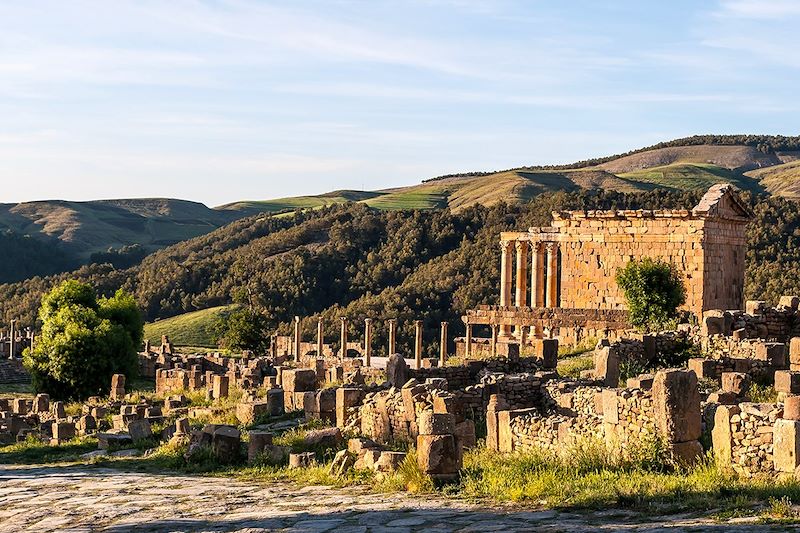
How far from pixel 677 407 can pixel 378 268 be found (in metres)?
73.8

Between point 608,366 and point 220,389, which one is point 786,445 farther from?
point 220,389

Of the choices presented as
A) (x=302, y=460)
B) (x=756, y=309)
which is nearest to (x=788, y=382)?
(x=302, y=460)

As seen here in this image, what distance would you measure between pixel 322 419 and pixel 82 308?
77.4ft

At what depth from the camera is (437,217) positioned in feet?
303

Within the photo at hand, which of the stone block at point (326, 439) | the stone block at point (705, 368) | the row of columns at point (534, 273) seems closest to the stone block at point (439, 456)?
the stone block at point (326, 439)

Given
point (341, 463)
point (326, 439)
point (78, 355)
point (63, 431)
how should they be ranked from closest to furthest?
point (341, 463) < point (326, 439) < point (63, 431) < point (78, 355)

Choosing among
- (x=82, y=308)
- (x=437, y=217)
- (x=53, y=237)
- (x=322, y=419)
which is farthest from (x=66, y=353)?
(x=53, y=237)

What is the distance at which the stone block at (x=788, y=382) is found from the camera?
1822 cm

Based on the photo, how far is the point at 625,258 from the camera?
42.6 metres

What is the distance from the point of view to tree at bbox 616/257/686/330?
36969 millimetres

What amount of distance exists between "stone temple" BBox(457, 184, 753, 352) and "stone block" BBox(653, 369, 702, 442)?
25.8 m

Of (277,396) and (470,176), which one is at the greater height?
(470,176)

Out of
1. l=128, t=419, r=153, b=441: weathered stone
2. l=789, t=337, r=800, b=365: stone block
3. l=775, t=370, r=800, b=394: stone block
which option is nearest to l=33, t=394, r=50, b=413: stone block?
l=128, t=419, r=153, b=441: weathered stone

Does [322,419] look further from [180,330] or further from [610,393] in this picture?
[180,330]
